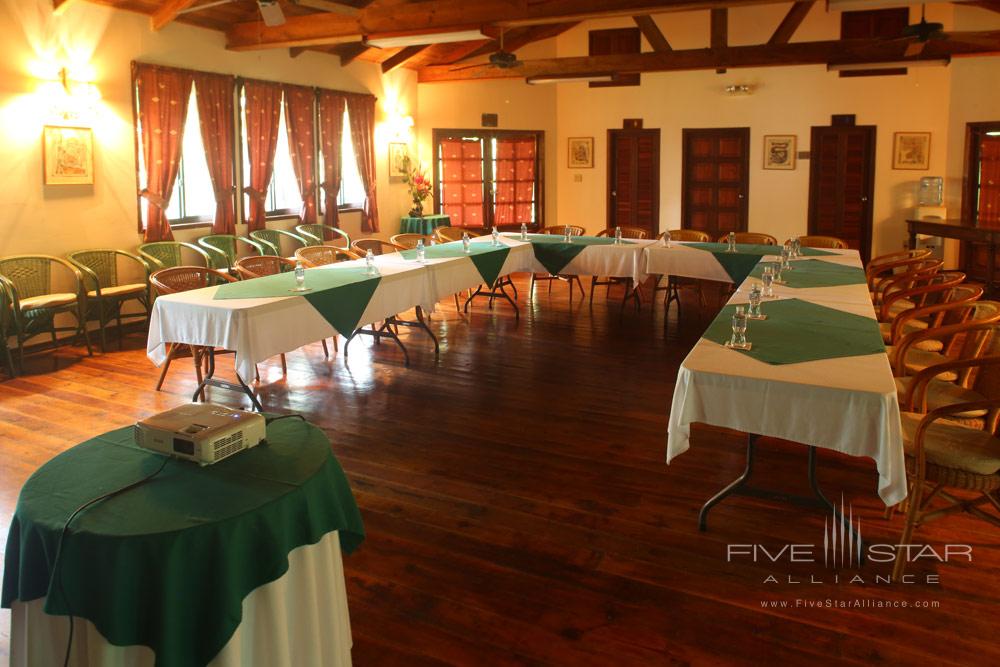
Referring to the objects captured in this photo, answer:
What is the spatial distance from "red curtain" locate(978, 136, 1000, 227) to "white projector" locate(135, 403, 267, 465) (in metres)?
10.9

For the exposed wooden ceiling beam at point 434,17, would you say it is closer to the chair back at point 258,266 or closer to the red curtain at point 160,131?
the red curtain at point 160,131

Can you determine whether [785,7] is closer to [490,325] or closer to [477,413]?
[490,325]

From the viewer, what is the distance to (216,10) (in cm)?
796

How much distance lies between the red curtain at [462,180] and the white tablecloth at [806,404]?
933 centimetres

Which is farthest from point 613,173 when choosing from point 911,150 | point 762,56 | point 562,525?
point 562,525

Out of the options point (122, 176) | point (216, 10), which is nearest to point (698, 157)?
point (216, 10)

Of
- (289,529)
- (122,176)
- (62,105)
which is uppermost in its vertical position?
(62,105)

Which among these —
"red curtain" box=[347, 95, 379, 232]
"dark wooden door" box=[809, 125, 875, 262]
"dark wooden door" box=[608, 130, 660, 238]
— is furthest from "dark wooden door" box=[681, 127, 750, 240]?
"red curtain" box=[347, 95, 379, 232]

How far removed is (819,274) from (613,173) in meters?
7.39

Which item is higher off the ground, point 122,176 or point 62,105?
point 62,105

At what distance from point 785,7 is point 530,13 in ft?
18.8

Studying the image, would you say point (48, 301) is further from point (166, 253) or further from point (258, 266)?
point (258, 266)

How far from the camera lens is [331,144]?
9.92 metres

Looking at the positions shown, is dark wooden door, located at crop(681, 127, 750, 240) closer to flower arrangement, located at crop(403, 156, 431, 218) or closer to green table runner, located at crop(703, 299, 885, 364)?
flower arrangement, located at crop(403, 156, 431, 218)
